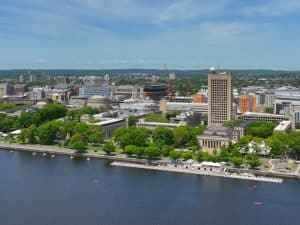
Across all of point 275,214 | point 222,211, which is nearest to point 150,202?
point 222,211

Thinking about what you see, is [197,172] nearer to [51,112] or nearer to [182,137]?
[182,137]

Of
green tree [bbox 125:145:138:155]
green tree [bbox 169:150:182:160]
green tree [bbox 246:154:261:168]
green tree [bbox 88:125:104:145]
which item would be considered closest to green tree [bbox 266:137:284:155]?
green tree [bbox 246:154:261:168]

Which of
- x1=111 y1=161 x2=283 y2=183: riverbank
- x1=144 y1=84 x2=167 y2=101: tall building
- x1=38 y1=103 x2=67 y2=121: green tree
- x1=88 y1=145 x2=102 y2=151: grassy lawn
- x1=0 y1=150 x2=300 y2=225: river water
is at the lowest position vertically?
x1=0 y1=150 x2=300 y2=225: river water

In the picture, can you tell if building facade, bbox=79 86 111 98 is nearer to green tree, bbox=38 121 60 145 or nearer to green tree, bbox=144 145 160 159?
green tree, bbox=38 121 60 145

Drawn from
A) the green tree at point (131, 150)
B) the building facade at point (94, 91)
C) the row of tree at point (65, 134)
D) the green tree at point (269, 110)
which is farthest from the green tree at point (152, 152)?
the building facade at point (94, 91)

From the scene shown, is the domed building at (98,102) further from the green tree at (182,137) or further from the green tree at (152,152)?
the green tree at (152,152)

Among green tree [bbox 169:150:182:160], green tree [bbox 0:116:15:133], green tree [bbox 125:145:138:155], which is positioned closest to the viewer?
green tree [bbox 169:150:182:160]

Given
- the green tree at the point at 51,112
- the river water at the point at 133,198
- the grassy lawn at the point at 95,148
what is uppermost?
the green tree at the point at 51,112
